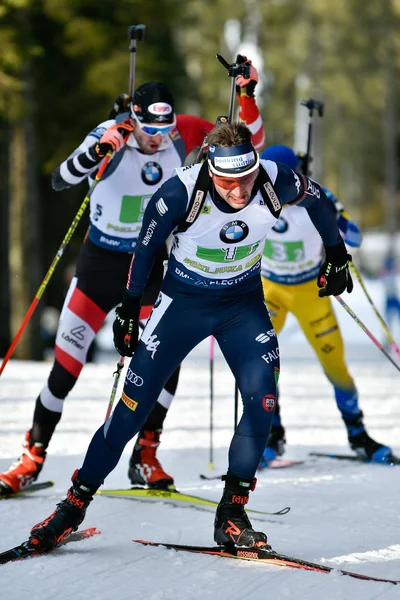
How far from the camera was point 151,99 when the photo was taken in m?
5.27

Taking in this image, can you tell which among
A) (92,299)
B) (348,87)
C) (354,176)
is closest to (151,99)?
(92,299)

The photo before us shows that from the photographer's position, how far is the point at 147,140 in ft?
17.6

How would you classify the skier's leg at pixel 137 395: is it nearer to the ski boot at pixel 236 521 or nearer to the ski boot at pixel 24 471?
the ski boot at pixel 236 521

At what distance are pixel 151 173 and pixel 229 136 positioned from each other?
138 centimetres

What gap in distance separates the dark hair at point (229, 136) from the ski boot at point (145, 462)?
2.10m

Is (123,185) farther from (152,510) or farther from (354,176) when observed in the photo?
(354,176)

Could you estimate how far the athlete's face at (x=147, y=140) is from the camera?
533 cm

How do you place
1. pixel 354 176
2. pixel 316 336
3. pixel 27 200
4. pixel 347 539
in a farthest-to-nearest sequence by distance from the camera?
1. pixel 354 176
2. pixel 27 200
3. pixel 316 336
4. pixel 347 539

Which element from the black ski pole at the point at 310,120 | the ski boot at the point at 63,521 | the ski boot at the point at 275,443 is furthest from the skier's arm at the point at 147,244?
the black ski pole at the point at 310,120

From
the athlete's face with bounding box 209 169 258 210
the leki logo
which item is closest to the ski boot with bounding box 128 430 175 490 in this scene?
the leki logo

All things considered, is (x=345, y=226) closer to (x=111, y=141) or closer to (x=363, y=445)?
(x=363, y=445)

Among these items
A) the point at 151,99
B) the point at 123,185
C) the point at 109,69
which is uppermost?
the point at 109,69

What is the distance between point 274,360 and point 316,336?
2.25 m

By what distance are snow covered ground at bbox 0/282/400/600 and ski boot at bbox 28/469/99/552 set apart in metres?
0.07
